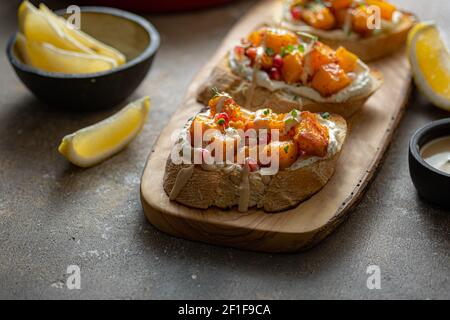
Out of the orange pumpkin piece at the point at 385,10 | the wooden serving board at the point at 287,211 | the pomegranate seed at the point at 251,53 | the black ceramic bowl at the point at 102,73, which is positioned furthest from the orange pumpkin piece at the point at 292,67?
the orange pumpkin piece at the point at 385,10

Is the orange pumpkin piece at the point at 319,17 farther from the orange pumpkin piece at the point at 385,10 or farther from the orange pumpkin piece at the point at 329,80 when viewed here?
the orange pumpkin piece at the point at 329,80

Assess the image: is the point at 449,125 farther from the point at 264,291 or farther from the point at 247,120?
the point at 264,291

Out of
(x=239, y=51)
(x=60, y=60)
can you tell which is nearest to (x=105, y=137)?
(x=60, y=60)

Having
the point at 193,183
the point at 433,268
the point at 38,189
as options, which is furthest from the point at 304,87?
the point at 38,189

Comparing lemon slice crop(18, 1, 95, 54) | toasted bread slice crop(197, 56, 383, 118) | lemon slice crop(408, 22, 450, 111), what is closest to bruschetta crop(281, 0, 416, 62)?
lemon slice crop(408, 22, 450, 111)

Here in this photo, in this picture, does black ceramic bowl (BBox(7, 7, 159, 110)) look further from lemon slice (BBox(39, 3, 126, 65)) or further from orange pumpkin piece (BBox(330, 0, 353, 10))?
orange pumpkin piece (BBox(330, 0, 353, 10))
